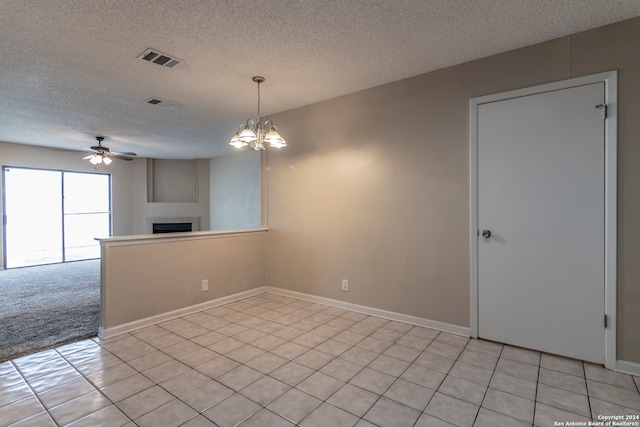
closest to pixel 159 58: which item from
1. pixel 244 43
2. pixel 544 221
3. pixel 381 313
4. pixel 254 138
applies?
pixel 244 43

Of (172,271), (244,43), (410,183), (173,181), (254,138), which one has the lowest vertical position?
(172,271)

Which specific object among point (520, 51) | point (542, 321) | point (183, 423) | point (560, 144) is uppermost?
point (520, 51)

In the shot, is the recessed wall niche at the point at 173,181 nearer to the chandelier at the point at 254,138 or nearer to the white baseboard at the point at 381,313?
the white baseboard at the point at 381,313

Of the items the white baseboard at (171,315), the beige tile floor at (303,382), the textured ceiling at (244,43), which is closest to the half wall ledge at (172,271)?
the white baseboard at (171,315)

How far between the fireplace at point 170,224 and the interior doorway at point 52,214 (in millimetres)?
964

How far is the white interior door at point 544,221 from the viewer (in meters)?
2.45

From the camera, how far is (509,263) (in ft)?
9.14

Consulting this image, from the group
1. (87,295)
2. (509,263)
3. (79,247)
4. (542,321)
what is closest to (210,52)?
(509,263)

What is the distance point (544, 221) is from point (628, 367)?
118cm

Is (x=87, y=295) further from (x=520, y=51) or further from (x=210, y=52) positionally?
(x=520, y=51)

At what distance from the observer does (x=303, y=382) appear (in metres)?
2.24

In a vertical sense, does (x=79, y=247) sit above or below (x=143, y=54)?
below

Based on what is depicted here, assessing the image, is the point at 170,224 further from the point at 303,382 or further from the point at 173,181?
the point at 303,382

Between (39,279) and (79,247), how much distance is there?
2259 millimetres
